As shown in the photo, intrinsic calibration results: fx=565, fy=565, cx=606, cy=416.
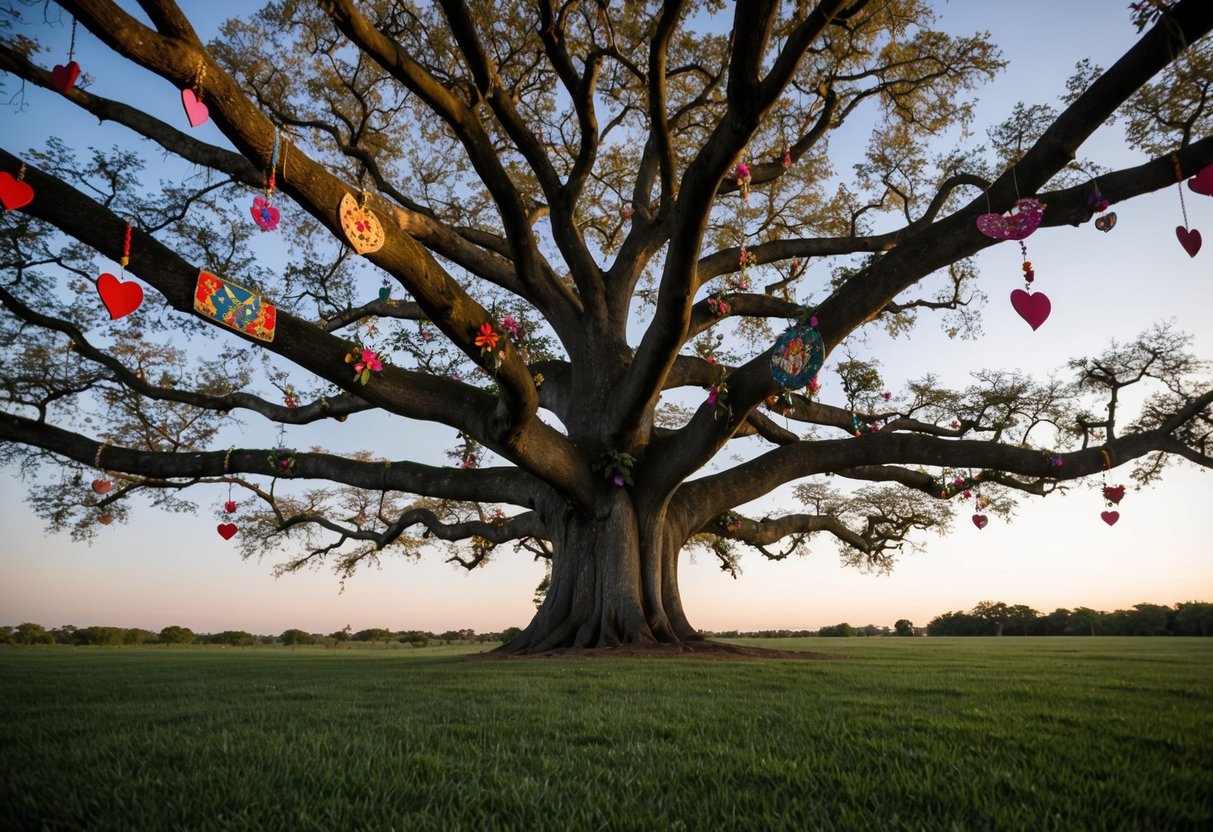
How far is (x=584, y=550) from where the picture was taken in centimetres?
930

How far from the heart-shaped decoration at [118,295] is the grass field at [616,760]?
2.67m

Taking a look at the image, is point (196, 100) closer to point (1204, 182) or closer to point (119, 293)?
point (119, 293)

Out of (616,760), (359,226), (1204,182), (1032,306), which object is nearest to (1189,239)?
(1204,182)

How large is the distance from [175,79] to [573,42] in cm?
674

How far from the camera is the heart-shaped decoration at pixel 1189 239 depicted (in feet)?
13.1

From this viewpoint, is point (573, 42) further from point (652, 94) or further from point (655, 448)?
point (655, 448)

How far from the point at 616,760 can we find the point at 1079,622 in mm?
29157

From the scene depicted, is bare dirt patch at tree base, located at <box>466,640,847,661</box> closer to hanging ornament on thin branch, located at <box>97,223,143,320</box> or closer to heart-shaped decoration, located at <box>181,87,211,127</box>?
hanging ornament on thin branch, located at <box>97,223,143,320</box>

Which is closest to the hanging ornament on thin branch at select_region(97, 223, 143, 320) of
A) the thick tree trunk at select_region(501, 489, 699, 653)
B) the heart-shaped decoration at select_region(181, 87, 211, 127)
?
the heart-shaped decoration at select_region(181, 87, 211, 127)

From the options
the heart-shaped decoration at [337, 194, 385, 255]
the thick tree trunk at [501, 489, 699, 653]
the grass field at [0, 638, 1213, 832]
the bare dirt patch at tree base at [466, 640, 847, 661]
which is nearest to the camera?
the grass field at [0, 638, 1213, 832]

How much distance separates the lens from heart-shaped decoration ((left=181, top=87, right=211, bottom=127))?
3449 mm

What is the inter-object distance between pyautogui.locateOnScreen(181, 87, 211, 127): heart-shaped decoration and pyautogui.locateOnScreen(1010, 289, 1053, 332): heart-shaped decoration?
19.5 feet

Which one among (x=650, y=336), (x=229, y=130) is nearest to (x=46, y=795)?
(x=229, y=130)

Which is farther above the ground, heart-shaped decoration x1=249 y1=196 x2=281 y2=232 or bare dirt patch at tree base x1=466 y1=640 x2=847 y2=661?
heart-shaped decoration x1=249 y1=196 x2=281 y2=232
